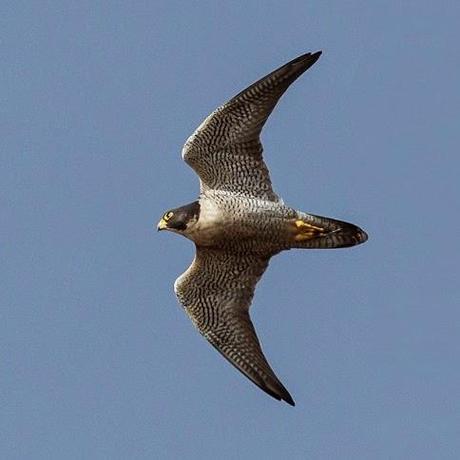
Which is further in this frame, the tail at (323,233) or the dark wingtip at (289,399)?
the tail at (323,233)

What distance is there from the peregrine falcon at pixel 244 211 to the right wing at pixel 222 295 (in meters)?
0.03

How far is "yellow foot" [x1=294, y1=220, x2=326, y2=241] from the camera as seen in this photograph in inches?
870

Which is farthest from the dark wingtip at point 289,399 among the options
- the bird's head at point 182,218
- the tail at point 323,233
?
the bird's head at point 182,218

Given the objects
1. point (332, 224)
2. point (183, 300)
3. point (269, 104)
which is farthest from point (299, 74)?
point (183, 300)

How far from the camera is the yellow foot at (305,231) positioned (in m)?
22.1

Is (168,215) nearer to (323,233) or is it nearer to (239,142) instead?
(239,142)

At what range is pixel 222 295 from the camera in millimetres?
23031

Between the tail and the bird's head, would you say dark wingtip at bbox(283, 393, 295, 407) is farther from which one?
the bird's head

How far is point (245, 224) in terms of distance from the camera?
2209 centimetres

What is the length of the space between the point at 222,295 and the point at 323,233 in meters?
1.82

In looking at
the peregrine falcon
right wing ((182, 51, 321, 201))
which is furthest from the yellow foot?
right wing ((182, 51, 321, 201))

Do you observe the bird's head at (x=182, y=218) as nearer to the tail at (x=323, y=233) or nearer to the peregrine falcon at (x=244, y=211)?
the peregrine falcon at (x=244, y=211)

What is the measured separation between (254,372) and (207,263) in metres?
1.71

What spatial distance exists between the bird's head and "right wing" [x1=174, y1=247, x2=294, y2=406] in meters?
0.75
